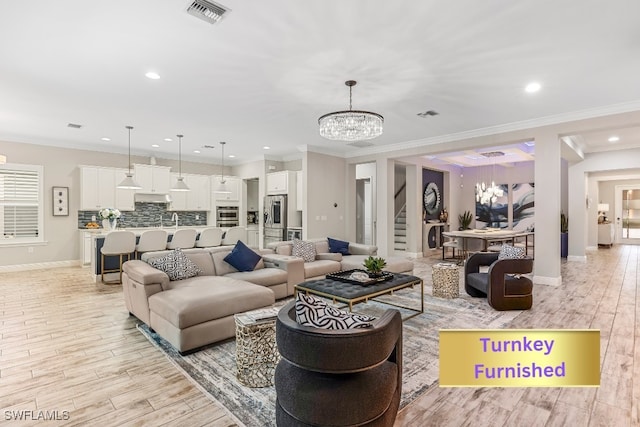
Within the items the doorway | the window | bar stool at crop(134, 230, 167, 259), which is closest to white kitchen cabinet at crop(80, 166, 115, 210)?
the window

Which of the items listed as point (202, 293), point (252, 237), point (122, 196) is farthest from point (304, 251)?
point (122, 196)

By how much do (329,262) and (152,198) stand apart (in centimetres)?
560

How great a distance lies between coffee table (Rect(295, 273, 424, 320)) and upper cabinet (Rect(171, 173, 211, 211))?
6.16 metres

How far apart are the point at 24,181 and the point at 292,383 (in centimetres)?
827

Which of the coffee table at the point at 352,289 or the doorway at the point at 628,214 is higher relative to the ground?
the doorway at the point at 628,214

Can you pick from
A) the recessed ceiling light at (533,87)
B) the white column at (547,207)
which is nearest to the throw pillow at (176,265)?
the recessed ceiling light at (533,87)

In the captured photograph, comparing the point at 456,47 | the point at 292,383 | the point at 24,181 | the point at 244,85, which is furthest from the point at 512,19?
the point at 24,181

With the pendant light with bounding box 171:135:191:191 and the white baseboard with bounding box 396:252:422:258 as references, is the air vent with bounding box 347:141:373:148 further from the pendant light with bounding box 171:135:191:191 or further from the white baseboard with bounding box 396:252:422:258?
the pendant light with bounding box 171:135:191:191

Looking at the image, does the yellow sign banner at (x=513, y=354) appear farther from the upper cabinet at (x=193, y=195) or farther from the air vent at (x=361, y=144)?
the upper cabinet at (x=193, y=195)

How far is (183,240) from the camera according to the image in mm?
6223

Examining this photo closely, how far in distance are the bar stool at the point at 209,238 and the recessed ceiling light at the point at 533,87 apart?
546cm

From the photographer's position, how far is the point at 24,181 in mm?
7113

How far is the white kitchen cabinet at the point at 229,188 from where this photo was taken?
957cm

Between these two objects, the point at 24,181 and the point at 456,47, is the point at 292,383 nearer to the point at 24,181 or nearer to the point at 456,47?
the point at 456,47
